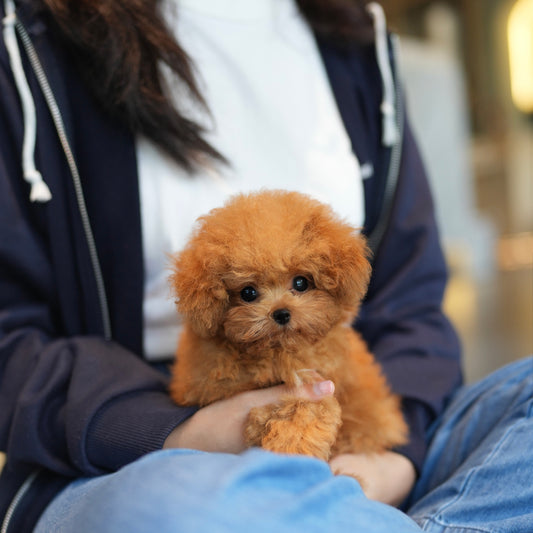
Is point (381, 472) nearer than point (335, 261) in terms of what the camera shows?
No

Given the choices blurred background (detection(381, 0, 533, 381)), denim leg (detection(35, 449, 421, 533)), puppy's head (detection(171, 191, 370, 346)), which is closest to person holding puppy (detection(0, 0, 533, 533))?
denim leg (detection(35, 449, 421, 533))

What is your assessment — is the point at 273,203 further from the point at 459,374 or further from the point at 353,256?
the point at 459,374

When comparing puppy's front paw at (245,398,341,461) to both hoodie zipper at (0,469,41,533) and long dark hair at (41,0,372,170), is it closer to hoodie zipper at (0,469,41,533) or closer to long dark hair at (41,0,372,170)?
hoodie zipper at (0,469,41,533)

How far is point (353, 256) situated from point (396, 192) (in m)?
0.52

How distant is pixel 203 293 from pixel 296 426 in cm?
20

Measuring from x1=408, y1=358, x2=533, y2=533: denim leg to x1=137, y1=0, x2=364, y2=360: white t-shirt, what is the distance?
405 millimetres

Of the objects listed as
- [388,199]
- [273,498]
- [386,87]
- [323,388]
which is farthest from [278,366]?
[386,87]

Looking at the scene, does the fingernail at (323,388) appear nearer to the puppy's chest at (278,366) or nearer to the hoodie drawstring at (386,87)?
the puppy's chest at (278,366)

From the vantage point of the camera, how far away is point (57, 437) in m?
0.84

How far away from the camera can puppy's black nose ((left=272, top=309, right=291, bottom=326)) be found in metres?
0.67

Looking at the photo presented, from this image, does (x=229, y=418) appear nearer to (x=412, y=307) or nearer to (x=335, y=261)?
(x=335, y=261)

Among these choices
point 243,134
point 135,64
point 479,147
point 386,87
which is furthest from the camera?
point 479,147

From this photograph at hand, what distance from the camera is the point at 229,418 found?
747 mm

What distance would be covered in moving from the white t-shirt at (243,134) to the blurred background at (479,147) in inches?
59.9
